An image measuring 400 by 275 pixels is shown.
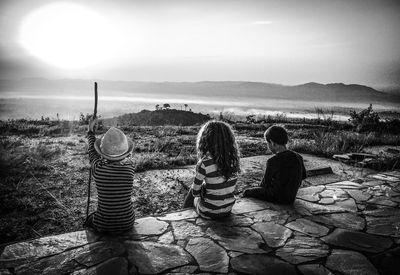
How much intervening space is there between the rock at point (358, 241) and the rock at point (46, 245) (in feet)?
8.92

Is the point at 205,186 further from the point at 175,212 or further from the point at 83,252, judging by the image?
the point at 83,252

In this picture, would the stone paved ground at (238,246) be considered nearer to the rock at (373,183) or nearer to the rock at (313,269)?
the rock at (313,269)

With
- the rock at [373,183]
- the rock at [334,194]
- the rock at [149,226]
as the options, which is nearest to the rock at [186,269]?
the rock at [149,226]

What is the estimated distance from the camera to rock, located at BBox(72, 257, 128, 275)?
2.68 metres

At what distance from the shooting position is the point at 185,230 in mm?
3543

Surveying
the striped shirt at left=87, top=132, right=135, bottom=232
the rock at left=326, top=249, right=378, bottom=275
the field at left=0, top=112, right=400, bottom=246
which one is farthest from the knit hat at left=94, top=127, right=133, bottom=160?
the rock at left=326, top=249, right=378, bottom=275

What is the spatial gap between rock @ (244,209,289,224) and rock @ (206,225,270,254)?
38 cm

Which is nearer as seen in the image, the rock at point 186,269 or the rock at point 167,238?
the rock at point 186,269

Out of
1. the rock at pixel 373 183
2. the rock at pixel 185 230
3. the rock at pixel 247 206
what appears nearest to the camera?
the rock at pixel 185 230

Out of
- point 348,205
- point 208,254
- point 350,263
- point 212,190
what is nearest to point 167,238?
point 208,254

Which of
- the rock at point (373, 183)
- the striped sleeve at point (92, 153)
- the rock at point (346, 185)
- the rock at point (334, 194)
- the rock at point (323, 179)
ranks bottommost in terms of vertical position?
the rock at point (323, 179)

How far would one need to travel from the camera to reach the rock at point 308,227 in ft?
11.6

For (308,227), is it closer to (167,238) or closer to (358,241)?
(358,241)

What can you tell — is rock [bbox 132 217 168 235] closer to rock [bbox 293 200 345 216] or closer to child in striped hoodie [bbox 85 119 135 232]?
child in striped hoodie [bbox 85 119 135 232]
